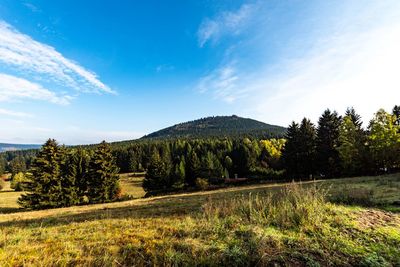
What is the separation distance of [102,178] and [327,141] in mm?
37298

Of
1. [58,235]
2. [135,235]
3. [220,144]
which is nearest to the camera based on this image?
[135,235]

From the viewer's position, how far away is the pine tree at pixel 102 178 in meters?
35.8

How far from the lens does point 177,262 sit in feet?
12.8

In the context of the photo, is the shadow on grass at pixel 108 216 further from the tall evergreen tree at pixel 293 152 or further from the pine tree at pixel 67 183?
the tall evergreen tree at pixel 293 152

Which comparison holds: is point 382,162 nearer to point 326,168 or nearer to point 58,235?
point 326,168

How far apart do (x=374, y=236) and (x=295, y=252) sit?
2.30m

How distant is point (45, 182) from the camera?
106 feet

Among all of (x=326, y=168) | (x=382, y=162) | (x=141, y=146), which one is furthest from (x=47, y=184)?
(x=141, y=146)

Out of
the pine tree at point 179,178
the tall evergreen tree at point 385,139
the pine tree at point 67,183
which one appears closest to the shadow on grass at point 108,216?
the pine tree at point 67,183

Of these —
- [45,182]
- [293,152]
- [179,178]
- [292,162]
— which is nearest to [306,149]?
[293,152]

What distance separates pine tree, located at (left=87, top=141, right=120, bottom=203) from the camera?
35.8 metres

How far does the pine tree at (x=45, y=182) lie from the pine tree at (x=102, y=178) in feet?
14.6

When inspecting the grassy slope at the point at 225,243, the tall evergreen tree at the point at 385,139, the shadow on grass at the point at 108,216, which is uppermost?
the tall evergreen tree at the point at 385,139

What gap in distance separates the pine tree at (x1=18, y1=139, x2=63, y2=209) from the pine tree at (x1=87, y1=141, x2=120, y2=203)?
4.44 m
